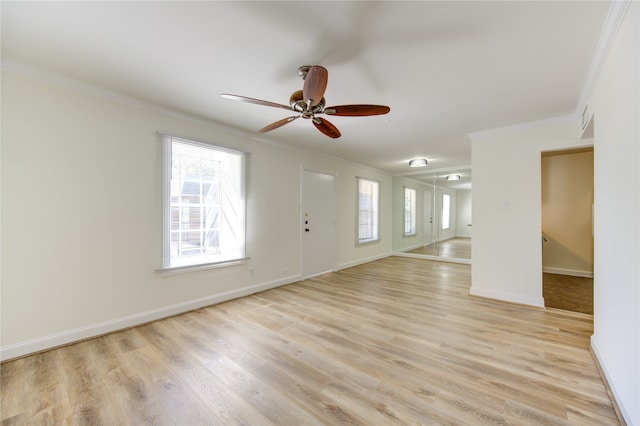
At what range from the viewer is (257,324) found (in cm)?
288

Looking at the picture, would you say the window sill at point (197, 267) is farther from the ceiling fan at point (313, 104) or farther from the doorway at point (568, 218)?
the doorway at point (568, 218)

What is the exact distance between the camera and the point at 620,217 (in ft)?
5.28

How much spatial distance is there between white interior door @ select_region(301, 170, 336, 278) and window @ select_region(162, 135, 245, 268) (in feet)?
4.45

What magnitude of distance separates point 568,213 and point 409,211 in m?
3.51

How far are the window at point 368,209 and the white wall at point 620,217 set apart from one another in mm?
4430

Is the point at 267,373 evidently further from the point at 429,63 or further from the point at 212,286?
the point at 429,63

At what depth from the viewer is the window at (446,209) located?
7620 millimetres

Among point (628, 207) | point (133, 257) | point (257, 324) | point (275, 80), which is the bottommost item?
point (257, 324)

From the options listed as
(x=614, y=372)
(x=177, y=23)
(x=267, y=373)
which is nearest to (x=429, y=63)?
(x=177, y=23)

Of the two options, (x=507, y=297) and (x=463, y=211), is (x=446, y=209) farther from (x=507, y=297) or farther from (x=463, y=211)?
(x=507, y=297)

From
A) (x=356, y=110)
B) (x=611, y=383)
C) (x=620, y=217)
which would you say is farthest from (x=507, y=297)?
(x=356, y=110)

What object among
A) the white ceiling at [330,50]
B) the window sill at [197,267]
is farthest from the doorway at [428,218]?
the window sill at [197,267]

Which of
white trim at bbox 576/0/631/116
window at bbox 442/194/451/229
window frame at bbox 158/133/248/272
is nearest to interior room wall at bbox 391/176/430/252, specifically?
window at bbox 442/194/451/229

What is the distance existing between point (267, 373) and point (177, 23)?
256cm
